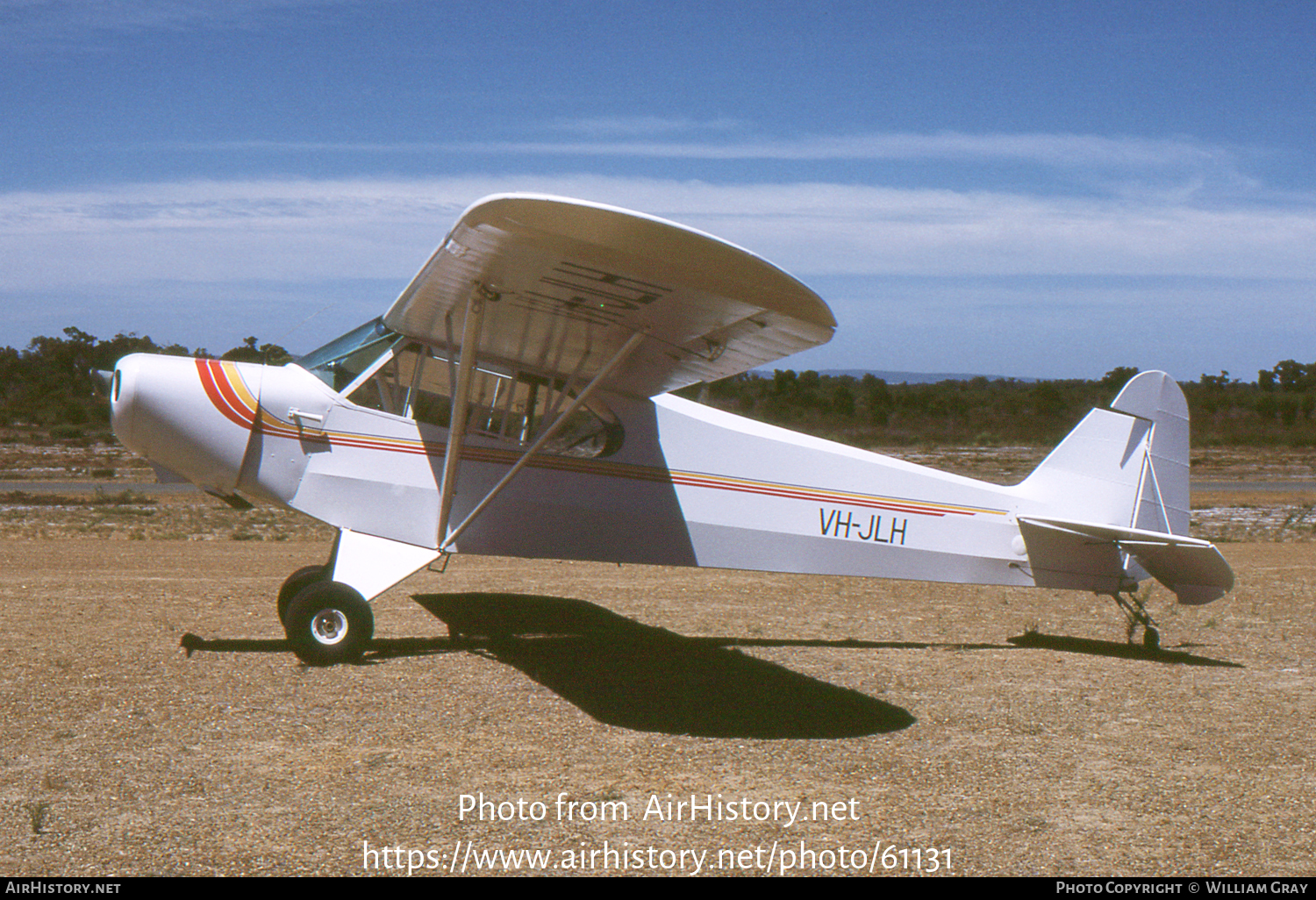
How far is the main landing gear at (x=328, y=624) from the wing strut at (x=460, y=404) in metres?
0.76

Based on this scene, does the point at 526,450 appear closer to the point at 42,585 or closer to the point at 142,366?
the point at 142,366

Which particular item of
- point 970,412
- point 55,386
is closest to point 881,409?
point 970,412

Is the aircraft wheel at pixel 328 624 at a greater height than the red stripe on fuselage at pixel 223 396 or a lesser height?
→ lesser

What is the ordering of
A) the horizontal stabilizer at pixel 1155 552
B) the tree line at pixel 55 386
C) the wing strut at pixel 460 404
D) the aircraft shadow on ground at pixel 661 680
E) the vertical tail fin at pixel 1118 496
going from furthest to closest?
the tree line at pixel 55 386 < the vertical tail fin at pixel 1118 496 < the horizontal stabilizer at pixel 1155 552 < the wing strut at pixel 460 404 < the aircraft shadow on ground at pixel 661 680

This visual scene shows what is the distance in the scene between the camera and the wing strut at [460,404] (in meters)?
6.56

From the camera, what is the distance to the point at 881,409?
189 feet

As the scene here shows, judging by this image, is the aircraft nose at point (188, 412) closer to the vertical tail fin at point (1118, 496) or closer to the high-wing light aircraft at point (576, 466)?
the high-wing light aircraft at point (576, 466)

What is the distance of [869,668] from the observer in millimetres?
7539

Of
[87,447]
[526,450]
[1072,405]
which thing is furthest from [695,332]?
[1072,405]

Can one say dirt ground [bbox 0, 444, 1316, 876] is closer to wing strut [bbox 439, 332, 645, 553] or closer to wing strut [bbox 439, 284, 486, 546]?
wing strut [bbox 439, 332, 645, 553]

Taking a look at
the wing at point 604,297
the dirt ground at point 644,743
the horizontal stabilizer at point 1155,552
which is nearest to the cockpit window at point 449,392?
the wing at point 604,297

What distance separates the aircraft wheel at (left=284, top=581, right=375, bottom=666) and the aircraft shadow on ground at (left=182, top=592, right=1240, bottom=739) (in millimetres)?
263

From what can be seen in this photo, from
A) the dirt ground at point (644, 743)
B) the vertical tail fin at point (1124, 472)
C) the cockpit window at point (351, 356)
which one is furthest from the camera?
the vertical tail fin at point (1124, 472)
